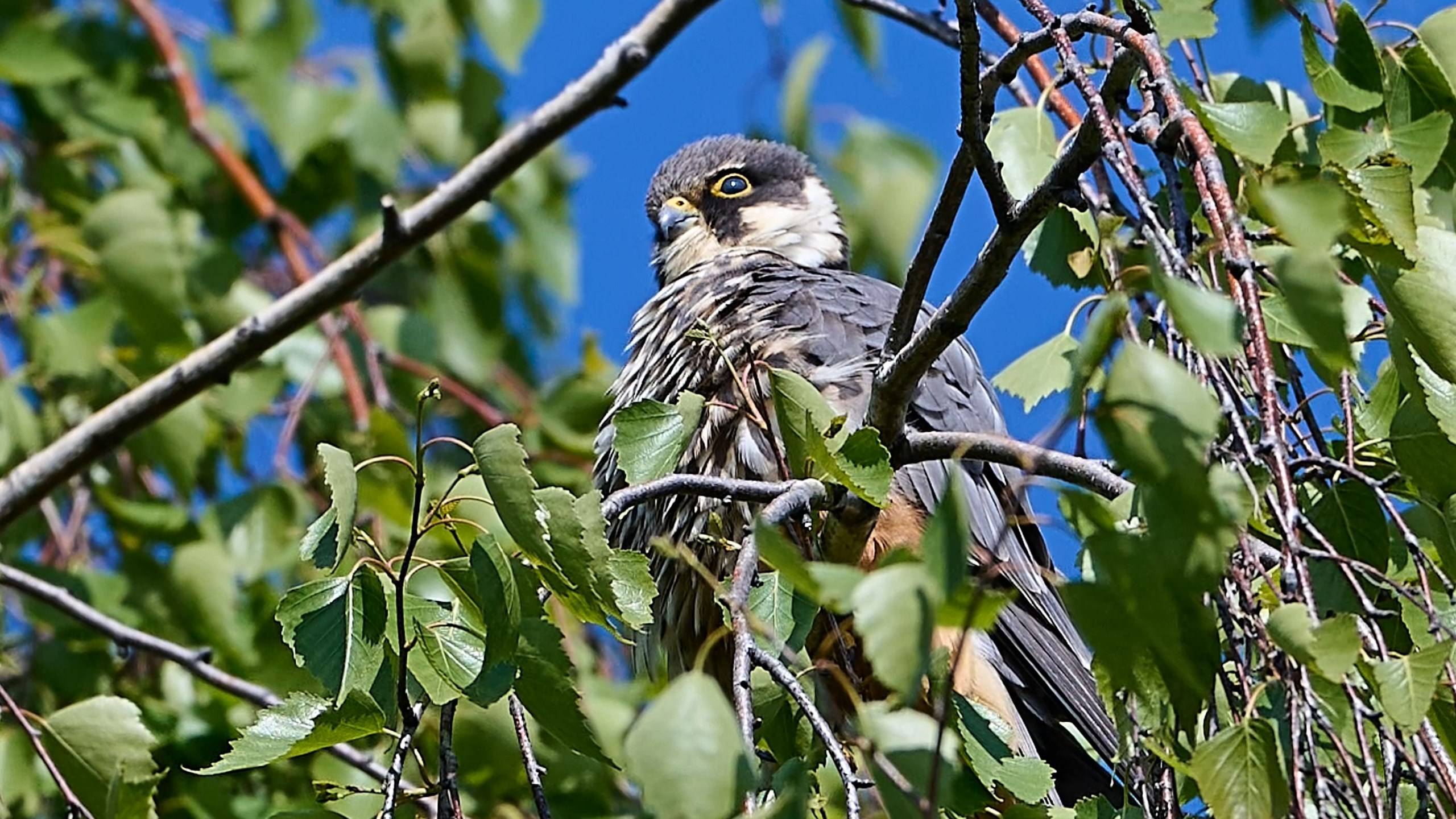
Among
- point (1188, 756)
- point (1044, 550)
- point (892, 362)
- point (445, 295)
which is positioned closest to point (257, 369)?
point (445, 295)

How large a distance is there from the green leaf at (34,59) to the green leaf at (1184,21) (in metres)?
3.13

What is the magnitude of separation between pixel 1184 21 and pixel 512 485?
0.86 meters

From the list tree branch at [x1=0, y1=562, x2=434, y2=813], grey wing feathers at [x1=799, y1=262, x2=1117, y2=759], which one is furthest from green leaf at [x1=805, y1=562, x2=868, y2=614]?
tree branch at [x1=0, y1=562, x2=434, y2=813]

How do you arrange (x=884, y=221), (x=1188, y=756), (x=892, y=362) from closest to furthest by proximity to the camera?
1. (x=1188, y=756)
2. (x=892, y=362)
3. (x=884, y=221)

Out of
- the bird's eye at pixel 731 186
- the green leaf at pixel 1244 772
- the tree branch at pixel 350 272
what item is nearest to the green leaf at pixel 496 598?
the green leaf at pixel 1244 772

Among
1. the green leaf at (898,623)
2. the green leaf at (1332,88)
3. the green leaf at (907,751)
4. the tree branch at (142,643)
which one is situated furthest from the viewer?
the tree branch at (142,643)

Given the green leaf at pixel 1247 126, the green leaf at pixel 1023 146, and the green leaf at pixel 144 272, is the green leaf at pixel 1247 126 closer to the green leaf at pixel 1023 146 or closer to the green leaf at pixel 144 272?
the green leaf at pixel 1023 146

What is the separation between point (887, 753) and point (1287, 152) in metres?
1.20

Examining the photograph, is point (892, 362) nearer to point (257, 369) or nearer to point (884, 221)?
point (884, 221)

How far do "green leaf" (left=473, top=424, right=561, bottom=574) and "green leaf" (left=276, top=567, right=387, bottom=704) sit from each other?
0.18m

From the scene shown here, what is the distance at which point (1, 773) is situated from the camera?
2795 millimetres

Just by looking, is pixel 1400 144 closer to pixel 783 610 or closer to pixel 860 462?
pixel 860 462

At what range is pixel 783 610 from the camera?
5.49 ft

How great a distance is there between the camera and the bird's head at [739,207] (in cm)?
414
